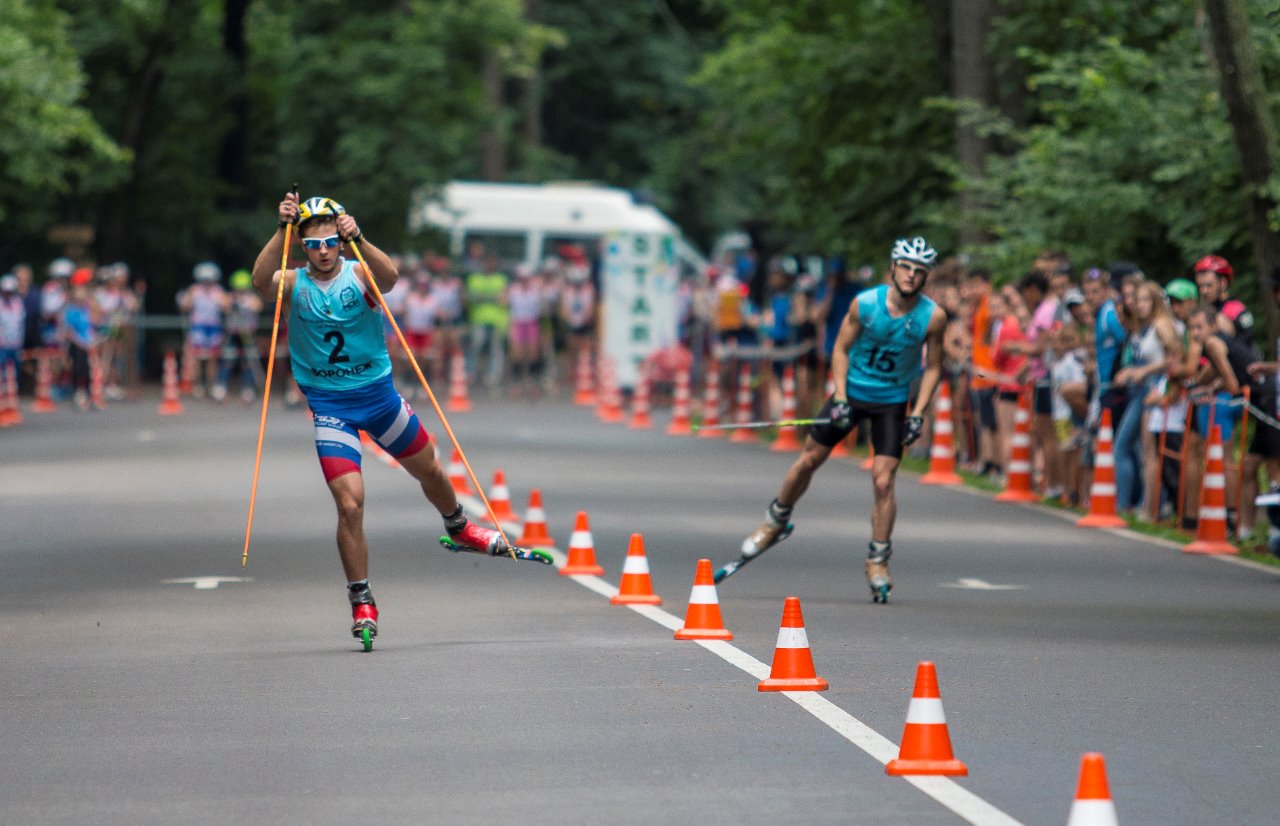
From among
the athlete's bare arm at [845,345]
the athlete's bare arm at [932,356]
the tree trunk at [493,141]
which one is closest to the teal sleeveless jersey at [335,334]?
the athlete's bare arm at [845,345]

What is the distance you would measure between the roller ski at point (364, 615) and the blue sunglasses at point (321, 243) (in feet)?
4.97

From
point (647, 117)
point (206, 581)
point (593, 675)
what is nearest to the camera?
point (593, 675)

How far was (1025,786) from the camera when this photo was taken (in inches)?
309

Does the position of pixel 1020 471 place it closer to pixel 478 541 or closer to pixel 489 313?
pixel 478 541

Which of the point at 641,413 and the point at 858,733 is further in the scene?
the point at 641,413

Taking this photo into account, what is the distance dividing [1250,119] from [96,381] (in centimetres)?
2303

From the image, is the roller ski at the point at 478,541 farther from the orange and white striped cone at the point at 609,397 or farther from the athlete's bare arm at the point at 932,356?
the orange and white striped cone at the point at 609,397

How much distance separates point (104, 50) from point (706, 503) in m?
28.3

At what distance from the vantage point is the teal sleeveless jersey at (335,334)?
11555 millimetres

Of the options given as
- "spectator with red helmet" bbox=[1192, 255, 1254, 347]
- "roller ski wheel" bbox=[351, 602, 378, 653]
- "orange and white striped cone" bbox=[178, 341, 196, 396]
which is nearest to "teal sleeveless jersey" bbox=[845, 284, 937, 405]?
"roller ski wheel" bbox=[351, 602, 378, 653]

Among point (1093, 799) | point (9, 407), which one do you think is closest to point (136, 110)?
point (9, 407)

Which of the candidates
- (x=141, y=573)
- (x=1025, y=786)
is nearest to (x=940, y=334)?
(x=141, y=573)

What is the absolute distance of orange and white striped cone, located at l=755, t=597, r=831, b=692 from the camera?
32.2ft

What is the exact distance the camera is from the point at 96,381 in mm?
38562
